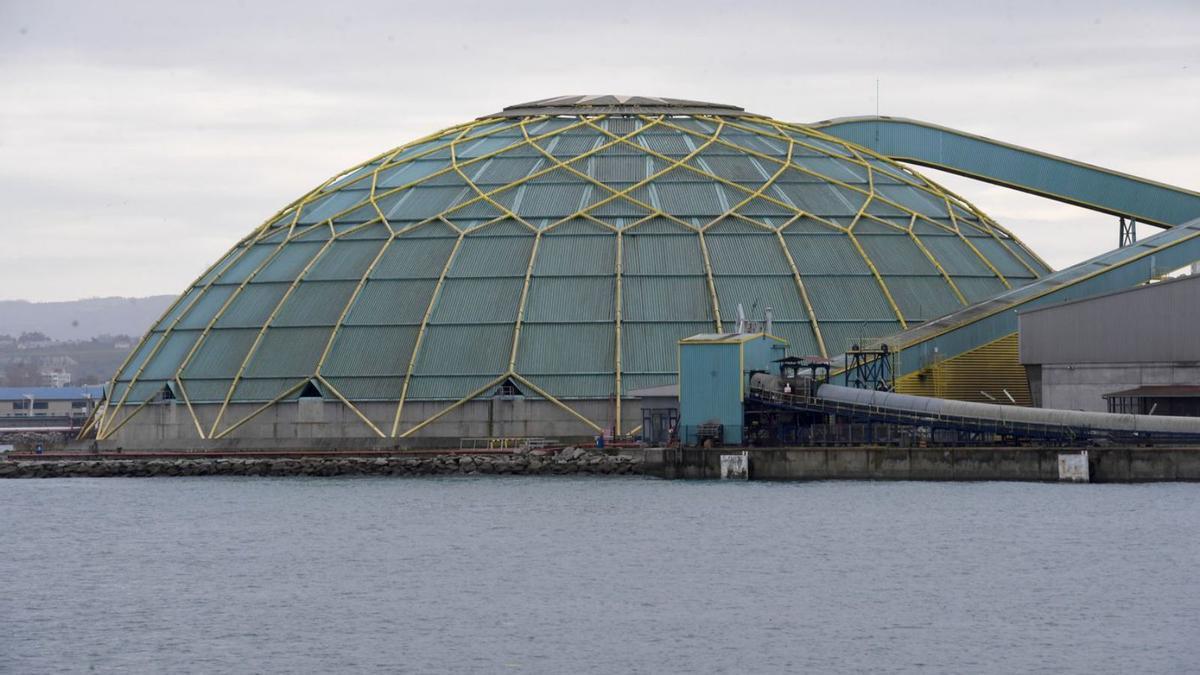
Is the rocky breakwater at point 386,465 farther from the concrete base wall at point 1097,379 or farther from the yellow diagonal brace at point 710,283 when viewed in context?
the concrete base wall at point 1097,379

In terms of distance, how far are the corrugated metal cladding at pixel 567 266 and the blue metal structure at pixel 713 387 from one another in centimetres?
736

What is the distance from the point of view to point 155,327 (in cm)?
12962

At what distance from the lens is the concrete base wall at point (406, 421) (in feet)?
367

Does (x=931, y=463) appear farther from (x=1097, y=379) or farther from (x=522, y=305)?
(x=522, y=305)

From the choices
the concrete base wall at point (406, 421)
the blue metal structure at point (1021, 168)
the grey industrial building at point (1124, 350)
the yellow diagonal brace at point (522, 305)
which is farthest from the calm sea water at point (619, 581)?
the blue metal structure at point (1021, 168)

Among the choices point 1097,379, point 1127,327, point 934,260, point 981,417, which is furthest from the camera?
point 934,260

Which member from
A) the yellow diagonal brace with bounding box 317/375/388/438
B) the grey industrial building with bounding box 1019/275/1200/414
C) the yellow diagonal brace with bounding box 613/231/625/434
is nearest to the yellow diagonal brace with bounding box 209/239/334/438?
the yellow diagonal brace with bounding box 317/375/388/438

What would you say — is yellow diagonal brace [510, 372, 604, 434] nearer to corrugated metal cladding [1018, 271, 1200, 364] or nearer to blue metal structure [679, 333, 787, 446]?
blue metal structure [679, 333, 787, 446]

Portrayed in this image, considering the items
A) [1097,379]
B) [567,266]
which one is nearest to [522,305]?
[567,266]

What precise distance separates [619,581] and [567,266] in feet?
170

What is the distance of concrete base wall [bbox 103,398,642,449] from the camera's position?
112 meters

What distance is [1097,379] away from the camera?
106 metres

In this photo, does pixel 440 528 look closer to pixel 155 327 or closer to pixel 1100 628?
pixel 1100 628

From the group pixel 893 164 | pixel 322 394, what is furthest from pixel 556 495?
pixel 893 164
